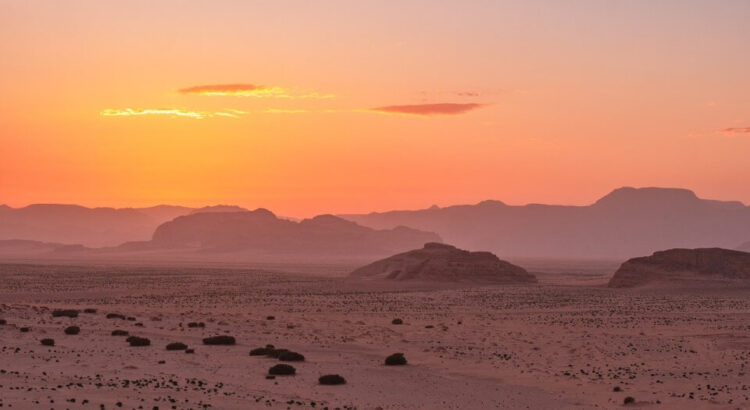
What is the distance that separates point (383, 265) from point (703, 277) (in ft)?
164

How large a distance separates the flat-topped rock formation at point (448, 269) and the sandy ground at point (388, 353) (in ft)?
147

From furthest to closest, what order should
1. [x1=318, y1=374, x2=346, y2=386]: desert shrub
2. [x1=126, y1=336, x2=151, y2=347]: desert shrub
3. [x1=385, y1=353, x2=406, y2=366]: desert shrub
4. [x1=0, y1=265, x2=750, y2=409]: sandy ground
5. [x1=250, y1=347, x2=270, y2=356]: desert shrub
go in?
[x1=126, y1=336, x2=151, y2=347]: desert shrub < [x1=250, y1=347, x2=270, y2=356]: desert shrub < [x1=385, y1=353, x2=406, y2=366]: desert shrub < [x1=318, y1=374, x2=346, y2=386]: desert shrub < [x1=0, y1=265, x2=750, y2=409]: sandy ground

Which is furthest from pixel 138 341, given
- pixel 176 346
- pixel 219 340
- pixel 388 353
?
pixel 388 353

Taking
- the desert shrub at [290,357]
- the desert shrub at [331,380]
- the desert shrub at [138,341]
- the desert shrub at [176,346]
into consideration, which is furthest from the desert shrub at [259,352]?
the desert shrub at [331,380]

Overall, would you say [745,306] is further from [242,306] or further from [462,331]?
[242,306]

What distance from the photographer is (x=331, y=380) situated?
2955 centimetres

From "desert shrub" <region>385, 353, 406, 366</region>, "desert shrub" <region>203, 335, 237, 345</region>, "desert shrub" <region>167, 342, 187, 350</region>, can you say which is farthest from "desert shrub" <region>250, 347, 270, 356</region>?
"desert shrub" <region>385, 353, 406, 366</region>

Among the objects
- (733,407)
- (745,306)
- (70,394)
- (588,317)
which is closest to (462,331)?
(588,317)

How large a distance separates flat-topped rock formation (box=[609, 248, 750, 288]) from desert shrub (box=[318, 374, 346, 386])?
8201 centimetres

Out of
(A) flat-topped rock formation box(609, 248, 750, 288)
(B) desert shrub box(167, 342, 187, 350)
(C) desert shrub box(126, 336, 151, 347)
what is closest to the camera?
(B) desert shrub box(167, 342, 187, 350)

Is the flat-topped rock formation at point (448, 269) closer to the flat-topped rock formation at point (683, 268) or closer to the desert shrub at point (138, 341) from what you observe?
the flat-topped rock formation at point (683, 268)

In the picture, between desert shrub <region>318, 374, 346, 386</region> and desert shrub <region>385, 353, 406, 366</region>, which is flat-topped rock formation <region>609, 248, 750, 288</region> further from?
desert shrub <region>318, 374, 346, 386</region>

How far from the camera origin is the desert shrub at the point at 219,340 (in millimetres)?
39406

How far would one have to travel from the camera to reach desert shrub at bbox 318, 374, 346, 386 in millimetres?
29484
